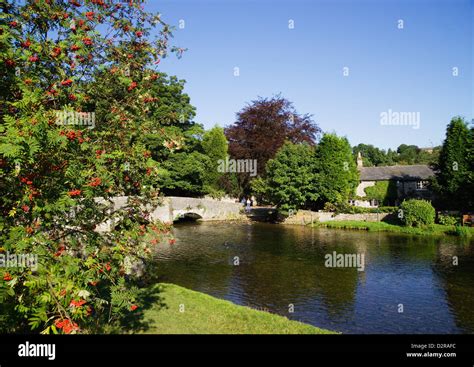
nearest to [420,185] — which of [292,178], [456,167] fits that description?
[456,167]

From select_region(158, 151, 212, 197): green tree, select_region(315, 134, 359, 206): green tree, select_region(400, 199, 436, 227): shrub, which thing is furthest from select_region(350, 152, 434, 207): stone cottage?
select_region(158, 151, 212, 197): green tree

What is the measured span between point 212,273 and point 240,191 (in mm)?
45551

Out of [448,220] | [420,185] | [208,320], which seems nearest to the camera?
[208,320]

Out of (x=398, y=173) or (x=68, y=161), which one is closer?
(x=68, y=161)

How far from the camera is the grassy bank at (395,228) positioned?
37031 millimetres

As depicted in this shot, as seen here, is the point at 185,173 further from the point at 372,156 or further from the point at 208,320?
the point at 372,156

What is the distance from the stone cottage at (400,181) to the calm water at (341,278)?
19.8 m

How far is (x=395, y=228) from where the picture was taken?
40719 mm

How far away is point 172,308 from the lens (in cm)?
1552

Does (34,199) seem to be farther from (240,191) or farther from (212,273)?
(240,191)

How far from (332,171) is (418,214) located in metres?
12.5

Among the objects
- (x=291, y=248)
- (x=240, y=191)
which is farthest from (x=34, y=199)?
(x=240, y=191)

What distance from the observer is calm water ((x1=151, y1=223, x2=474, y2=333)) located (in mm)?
17375

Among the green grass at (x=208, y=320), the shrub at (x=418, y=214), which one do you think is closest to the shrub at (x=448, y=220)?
the shrub at (x=418, y=214)
